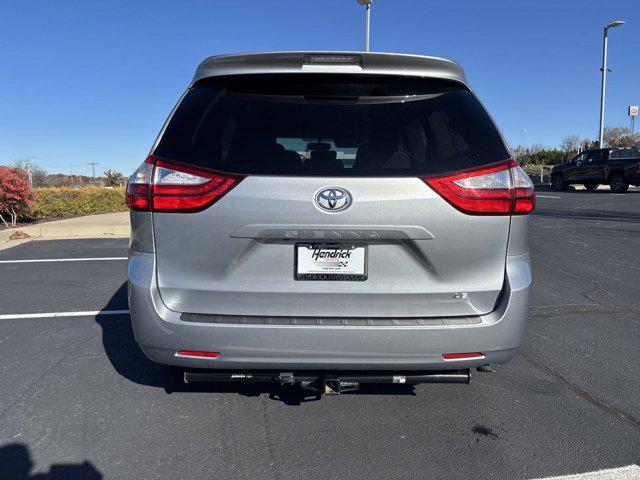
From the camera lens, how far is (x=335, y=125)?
2.58 metres

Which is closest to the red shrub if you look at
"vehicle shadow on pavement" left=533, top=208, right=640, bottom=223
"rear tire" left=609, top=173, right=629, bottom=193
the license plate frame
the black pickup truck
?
the license plate frame

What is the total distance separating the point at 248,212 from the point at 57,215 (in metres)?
16.2

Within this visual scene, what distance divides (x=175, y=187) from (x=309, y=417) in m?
1.53

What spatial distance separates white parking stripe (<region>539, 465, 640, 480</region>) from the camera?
7.78 feet

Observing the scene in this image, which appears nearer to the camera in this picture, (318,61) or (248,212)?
(248,212)

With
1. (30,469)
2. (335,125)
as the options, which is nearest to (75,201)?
(30,469)

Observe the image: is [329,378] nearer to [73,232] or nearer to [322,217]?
[322,217]

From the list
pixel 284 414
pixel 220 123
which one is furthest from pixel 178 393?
pixel 220 123

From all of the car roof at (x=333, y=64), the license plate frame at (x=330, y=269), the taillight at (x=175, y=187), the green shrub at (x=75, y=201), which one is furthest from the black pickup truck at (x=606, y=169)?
the taillight at (x=175, y=187)

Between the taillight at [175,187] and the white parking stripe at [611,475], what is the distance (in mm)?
2051

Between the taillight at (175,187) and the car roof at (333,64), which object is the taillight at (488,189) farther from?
the taillight at (175,187)

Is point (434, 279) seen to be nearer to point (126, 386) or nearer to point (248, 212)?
point (248, 212)

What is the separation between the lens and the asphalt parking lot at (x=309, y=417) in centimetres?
249

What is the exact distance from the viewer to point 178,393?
324cm
